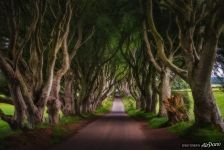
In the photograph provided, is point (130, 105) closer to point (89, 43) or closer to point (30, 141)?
point (89, 43)

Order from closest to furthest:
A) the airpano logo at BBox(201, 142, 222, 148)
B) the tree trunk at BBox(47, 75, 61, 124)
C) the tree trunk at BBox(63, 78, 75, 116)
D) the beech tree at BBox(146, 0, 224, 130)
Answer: the airpano logo at BBox(201, 142, 222, 148)
the beech tree at BBox(146, 0, 224, 130)
the tree trunk at BBox(47, 75, 61, 124)
the tree trunk at BBox(63, 78, 75, 116)

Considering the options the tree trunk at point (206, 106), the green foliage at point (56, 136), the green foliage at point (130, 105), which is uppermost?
the green foliage at point (130, 105)

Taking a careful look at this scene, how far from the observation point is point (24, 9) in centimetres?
2825

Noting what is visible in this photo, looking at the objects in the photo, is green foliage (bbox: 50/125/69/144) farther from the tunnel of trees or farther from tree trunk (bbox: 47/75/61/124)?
tree trunk (bbox: 47/75/61/124)

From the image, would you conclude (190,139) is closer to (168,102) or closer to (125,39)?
(168,102)

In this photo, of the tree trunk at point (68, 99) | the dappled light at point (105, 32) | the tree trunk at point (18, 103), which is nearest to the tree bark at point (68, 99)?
the tree trunk at point (68, 99)

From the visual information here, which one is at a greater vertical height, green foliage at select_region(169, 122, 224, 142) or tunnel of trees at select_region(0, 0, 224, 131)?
tunnel of trees at select_region(0, 0, 224, 131)

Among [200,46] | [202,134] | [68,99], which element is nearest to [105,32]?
[68,99]

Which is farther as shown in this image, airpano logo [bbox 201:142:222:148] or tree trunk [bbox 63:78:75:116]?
tree trunk [bbox 63:78:75:116]

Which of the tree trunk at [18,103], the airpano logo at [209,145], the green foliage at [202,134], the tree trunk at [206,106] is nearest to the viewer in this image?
the airpano logo at [209,145]

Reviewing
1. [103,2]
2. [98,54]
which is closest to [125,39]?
[98,54]

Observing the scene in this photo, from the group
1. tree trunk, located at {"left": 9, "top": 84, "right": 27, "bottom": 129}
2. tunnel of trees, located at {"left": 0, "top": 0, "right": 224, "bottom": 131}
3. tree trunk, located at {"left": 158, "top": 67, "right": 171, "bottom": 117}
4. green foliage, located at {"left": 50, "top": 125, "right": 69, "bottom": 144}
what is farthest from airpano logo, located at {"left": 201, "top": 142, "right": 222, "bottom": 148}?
tree trunk, located at {"left": 158, "top": 67, "right": 171, "bottom": 117}

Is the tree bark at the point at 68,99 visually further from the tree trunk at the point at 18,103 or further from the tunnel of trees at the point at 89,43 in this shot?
the tree trunk at the point at 18,103

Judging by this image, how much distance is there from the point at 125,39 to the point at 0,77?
1380cm
